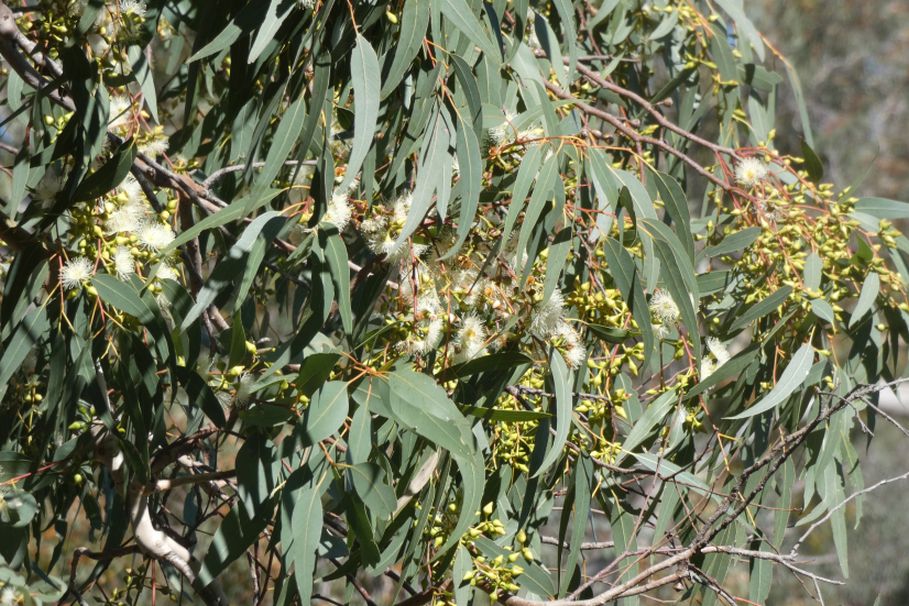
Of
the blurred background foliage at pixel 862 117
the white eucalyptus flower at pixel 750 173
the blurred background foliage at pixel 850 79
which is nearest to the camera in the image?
the white eucalyptus flower at pixel 750 173

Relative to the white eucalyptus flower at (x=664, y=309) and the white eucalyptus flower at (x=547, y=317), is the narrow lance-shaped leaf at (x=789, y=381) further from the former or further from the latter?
the white eucalyptus flower at (x=547, y=317)

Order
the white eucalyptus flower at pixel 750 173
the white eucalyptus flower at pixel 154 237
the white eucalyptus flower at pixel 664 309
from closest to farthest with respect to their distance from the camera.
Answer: the white eucalyptus flower at pixel 154 237 < the white eucalyptus flower at pixel 664 309 < the white eucalyptus flower at pixel 750 173

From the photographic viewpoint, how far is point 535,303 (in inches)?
45.8

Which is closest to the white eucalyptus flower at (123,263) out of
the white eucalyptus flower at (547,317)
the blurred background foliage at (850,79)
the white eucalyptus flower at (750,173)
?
the white eucalyptus flower at (547,317)

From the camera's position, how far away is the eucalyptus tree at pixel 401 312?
1.12 m

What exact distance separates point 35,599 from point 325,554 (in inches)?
16.2

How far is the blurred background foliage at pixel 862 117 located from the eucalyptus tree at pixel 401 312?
5.24 m

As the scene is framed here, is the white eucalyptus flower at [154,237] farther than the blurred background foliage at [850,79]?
No

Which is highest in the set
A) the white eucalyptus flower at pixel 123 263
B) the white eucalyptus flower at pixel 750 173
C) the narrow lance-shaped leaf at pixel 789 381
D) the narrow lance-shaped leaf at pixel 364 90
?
the narrow lance-shaped leaf at pixel 364 90

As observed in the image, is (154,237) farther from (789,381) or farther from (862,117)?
(862,117)

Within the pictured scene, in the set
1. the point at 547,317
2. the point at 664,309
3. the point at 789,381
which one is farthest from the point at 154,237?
the point at 789,381

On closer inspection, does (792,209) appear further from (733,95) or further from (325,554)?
(325,554)

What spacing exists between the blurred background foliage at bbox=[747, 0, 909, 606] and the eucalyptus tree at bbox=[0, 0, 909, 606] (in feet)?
17.2

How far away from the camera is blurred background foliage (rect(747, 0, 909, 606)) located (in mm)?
6637
